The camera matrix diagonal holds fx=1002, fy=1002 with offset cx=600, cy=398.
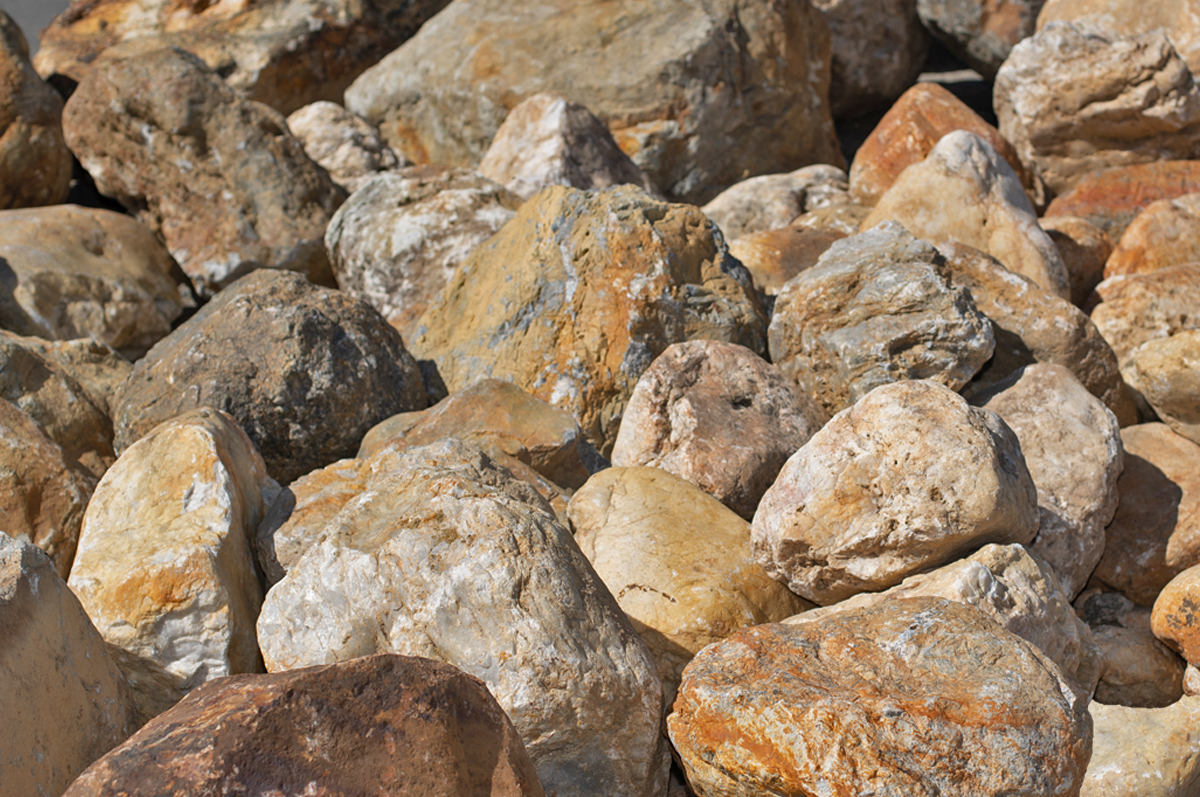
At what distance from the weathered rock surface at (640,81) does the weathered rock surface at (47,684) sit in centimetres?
437

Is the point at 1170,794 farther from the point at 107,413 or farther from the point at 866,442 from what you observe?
the point at 107,413

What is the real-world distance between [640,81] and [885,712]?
183 inches

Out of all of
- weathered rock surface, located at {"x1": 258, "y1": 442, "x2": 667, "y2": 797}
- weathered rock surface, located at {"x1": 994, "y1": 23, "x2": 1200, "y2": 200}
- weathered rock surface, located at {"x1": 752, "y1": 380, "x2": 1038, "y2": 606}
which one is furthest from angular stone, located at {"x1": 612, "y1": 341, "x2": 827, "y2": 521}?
weathered rock surface, located at {"x1": 994, "y1": 23, "x2": 1200, "y2": 200}

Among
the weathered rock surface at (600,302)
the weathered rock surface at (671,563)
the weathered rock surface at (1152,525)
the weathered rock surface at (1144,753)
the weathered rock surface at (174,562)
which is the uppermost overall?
the weathered rock surface at (174,562)

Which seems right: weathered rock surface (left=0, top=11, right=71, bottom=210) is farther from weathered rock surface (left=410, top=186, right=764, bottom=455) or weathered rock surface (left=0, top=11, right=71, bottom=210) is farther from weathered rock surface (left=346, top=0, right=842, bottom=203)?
weathered rock surface (left=410, top=186, right=764, bottom=455)

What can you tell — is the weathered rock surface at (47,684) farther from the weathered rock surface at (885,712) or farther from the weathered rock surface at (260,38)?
the weathered rock surface at (260,38)

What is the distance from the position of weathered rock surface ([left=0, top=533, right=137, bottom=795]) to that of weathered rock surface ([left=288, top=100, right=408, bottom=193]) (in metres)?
3.94

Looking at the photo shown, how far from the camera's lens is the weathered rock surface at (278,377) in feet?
11.4

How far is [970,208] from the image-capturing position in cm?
441

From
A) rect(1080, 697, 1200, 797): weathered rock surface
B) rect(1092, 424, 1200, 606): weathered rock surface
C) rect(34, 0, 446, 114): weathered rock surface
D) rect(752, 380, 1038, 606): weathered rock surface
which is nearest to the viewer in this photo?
rect(1080, 697, 1200, 797): weathered rock surface

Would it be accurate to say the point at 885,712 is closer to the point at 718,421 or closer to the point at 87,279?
the point at 718,421

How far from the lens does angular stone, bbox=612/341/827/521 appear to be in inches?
126

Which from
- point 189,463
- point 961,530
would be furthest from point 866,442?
point 189,463

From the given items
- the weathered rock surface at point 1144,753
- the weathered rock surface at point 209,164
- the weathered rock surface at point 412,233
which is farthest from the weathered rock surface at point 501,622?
the weathered rock surface at point 209,164
